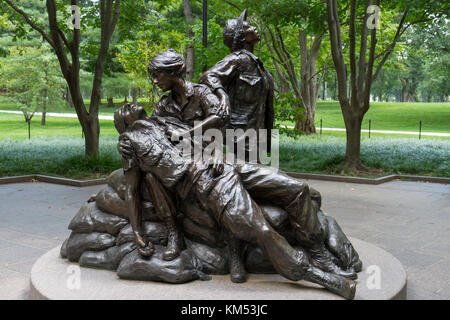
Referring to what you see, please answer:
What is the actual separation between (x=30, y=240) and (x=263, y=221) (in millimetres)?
3671

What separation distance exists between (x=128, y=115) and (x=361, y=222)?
413cm

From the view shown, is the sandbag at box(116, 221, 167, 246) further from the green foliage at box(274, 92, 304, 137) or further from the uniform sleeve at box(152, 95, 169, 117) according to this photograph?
the green foliage at box(274, 92, 304, 137)

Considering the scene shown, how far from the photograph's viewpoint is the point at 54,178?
10.8 metres

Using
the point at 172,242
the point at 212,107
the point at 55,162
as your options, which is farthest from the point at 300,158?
the point at 172,242

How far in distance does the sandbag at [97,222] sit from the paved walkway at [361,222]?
747 mm

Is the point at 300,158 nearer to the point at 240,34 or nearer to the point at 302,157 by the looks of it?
the point at 302,157

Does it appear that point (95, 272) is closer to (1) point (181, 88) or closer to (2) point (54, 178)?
(1) point (181, 88)

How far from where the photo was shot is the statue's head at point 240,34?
5133mm

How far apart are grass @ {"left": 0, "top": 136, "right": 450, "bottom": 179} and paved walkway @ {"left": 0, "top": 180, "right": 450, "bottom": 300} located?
0.99 m

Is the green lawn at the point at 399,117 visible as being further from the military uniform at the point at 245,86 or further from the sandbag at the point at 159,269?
the sandbag at the point at 159,269

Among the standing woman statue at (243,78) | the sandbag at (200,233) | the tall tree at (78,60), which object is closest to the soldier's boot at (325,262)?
the sandbag at (200,233)

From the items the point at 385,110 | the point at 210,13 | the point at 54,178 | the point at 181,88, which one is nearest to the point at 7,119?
the point at 210,13

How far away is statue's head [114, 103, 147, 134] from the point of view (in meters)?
4.52
